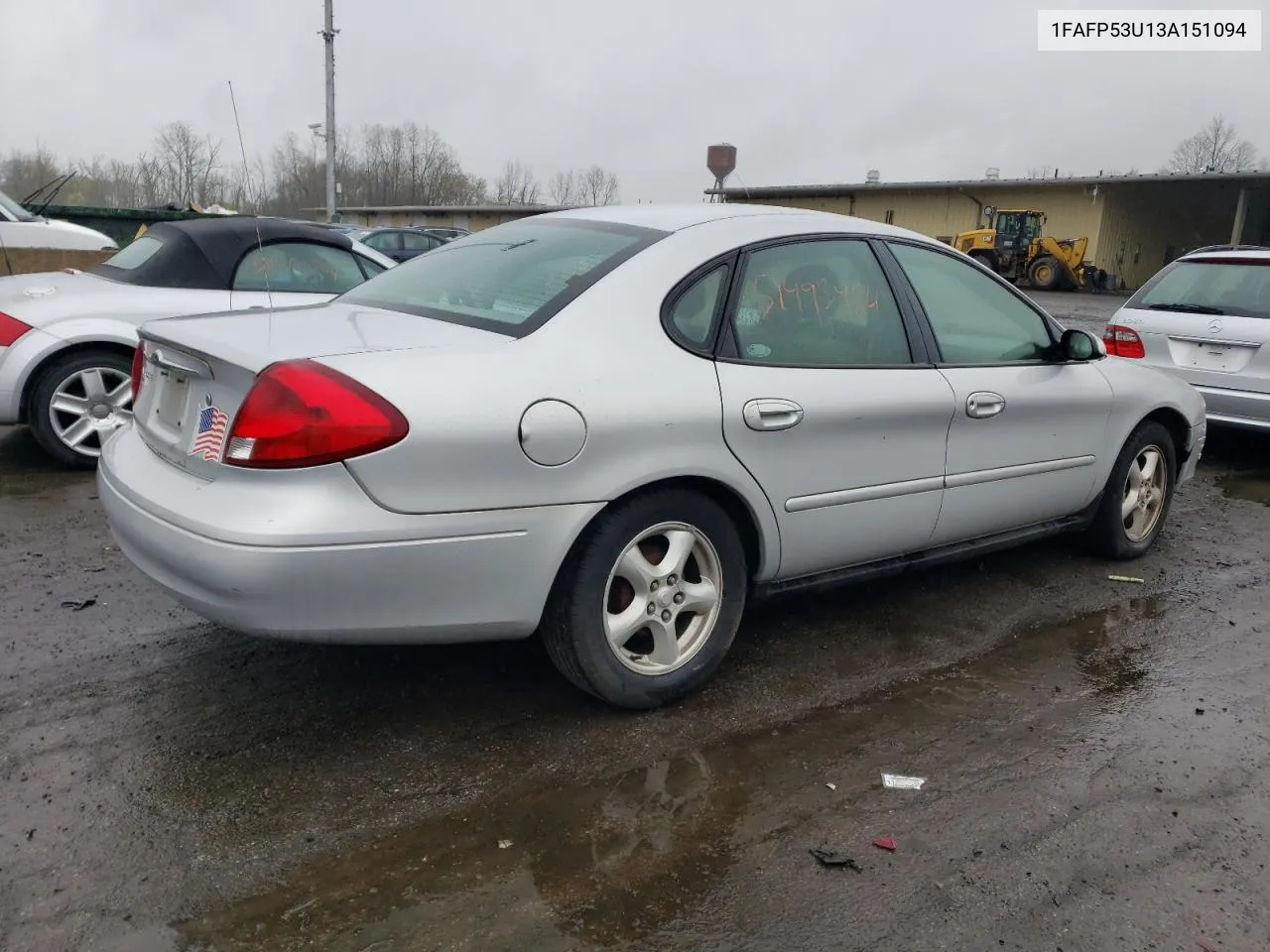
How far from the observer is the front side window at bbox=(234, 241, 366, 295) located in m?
6.31

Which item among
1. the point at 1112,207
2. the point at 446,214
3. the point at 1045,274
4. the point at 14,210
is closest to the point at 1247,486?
the point at 14,210

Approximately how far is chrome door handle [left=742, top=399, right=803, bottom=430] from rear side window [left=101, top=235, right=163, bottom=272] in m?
4.63

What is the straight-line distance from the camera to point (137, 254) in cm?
635

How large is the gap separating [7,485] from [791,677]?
14.8 feet

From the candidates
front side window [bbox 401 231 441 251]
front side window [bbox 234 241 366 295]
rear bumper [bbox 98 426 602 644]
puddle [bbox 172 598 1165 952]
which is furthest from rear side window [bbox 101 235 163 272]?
front side window [bbox 401 231 441 251]

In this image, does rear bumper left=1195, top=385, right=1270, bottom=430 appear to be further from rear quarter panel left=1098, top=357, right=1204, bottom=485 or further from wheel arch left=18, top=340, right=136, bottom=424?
wheel arch left=18, top=340, right=136, bottom=424

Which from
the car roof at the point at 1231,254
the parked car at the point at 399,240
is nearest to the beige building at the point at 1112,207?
the parked car at the point at 399,240

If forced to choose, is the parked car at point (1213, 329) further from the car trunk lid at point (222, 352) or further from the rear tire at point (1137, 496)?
the car trunk lid at point (222, 352)

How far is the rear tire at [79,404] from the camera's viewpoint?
5762mm

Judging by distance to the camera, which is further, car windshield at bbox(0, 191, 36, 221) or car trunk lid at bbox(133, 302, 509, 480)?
car windshield at bbox(0, 191, 36, 221)

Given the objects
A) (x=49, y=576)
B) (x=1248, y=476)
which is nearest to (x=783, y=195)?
(x=1248, y=476)

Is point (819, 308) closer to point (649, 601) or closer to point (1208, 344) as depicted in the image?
point (649, 601)

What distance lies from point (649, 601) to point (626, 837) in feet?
2.45

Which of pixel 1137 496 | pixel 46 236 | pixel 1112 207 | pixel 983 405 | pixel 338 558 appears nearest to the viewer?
pixel 338 558
